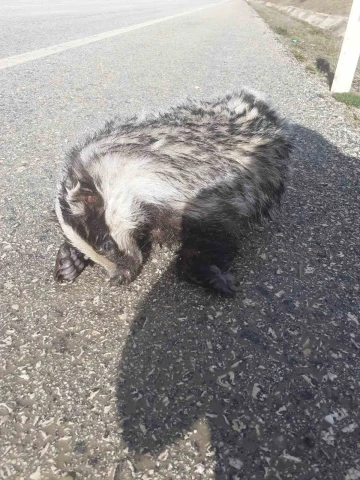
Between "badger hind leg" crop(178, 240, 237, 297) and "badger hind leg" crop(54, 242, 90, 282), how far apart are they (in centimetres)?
56

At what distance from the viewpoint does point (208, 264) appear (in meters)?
2.53

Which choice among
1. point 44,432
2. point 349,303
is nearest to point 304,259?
point 349,303

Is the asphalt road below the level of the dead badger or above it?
below

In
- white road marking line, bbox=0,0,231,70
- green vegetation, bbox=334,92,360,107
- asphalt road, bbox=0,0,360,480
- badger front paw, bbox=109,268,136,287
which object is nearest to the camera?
asphalt road, bbox=0,0,360,480

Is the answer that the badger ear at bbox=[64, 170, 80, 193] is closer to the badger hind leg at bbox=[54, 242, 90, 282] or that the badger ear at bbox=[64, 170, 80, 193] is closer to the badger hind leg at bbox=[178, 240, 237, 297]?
the badger hind leg at bbox=[54, 242, 90, 282]

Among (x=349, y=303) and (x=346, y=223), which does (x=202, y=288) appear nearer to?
(x=349, y=303)

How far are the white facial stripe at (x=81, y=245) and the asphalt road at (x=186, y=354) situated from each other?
18cm

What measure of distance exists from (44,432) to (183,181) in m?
1.39

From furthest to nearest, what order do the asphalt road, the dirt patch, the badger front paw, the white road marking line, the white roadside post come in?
the dirt patch < the white road marking line < the white roadside post < the badger front paw < the asphalt road

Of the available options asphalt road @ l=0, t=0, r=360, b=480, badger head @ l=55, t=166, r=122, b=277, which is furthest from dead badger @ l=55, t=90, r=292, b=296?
asphalt road @ l=0, t=0, r=360, b=480

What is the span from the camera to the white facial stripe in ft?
7.70

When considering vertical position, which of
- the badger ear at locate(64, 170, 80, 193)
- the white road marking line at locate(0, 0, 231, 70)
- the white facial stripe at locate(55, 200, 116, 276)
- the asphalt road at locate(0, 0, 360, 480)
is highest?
the badger ear at locate(64, 170, 80, 193)

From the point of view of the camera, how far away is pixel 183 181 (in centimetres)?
249

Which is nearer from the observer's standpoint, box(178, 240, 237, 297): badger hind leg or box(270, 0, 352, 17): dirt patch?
box(178, 240, 237, 297): badger hind leg
